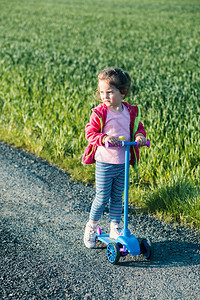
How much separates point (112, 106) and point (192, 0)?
49474mm

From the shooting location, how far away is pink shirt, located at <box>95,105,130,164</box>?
10.6 ft

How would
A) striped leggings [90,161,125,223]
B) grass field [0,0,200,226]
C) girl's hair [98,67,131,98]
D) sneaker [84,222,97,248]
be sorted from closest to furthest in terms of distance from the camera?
girl's hair [98,67,131,98] → striped leggings [90,161,125,223] → sneaker [84,222,97,248] → grass field [0,0,200,226]

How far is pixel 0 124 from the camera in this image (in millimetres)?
6676

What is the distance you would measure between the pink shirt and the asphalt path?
81 centimetres

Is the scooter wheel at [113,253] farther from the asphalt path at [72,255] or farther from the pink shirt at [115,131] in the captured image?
the pink shirt at [115,131]

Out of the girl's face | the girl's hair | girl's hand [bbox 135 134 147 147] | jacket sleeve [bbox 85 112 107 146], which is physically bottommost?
girl's hand [bbox 135 134 147 147]

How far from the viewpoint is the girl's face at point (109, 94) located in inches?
123

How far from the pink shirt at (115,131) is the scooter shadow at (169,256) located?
0.81 m

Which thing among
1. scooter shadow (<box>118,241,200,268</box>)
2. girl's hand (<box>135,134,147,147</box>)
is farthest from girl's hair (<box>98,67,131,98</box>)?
scooter shadow (<box>118,241,200,268</box>)

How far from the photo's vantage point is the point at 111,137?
2971mm

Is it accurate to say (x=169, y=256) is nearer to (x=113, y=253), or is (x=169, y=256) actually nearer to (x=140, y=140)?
(x=113, y=253)

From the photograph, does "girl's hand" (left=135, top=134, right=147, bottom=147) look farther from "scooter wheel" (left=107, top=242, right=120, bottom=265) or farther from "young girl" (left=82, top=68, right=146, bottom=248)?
"scooter wheel" (left=107, top=242, right=120, bottom=265)

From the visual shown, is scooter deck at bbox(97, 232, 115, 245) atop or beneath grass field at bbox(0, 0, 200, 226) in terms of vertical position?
beneath

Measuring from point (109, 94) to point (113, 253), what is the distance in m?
1.24
